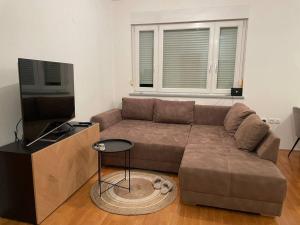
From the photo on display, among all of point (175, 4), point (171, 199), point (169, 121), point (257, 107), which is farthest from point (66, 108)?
point (257, 107)

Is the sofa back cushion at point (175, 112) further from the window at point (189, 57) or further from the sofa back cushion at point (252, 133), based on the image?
the sofa back cushion at point (252, 133)

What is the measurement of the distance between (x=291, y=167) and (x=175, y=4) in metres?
3.08

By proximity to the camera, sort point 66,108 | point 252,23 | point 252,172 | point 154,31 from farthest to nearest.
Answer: point 154,31
point 252,23
point 66,108
point 252,172

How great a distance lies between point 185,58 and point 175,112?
1062mm

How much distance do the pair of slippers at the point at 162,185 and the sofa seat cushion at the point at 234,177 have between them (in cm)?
32

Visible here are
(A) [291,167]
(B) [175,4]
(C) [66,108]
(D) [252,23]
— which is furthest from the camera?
(B) [175,4]

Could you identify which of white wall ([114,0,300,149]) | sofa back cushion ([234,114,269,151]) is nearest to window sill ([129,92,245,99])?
white wall ([114,0,300,149])

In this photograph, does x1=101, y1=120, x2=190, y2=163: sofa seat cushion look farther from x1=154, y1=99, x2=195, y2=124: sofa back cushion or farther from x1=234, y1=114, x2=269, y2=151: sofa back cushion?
x1=234, y1=114, x2=269, y2=151: sofa back cushion

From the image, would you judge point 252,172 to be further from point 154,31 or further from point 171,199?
point 154,31

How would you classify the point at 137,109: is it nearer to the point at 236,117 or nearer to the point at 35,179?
the point at 236,117

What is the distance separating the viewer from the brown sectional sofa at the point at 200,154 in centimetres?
196

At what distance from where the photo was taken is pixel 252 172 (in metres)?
1.97

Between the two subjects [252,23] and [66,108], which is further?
[252,23]

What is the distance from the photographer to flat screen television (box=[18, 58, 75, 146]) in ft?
5.98
